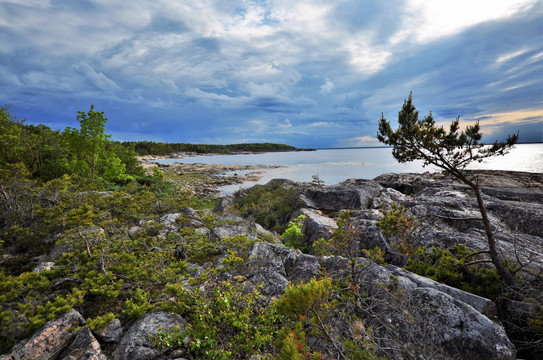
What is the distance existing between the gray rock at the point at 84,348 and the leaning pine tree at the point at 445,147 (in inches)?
376

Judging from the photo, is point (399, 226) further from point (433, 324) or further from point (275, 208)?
point (275, 208)

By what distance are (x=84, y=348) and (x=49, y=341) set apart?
2.43 feet

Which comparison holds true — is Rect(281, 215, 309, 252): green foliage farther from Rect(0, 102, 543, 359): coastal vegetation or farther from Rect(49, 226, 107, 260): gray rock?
Rect(49, 226, 107, 260): gray rock

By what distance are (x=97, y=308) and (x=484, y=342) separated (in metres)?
8.86

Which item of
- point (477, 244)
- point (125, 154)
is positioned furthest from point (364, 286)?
point (125, 154)

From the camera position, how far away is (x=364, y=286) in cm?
635

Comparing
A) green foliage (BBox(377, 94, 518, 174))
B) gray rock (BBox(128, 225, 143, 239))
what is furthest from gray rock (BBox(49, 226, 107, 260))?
green foliage (BBox(377, 94, 518, 174))

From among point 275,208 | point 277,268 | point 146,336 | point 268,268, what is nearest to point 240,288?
point 268,268

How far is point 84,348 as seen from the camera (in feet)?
16.0

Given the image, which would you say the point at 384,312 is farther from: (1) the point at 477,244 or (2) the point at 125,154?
(2) the point at 125,154

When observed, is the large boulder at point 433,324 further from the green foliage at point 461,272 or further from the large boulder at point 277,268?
the large boulder at point 277,268

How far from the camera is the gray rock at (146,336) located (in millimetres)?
4738

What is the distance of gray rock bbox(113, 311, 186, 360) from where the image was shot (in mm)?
4738

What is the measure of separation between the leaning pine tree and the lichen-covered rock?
10.1 metres
